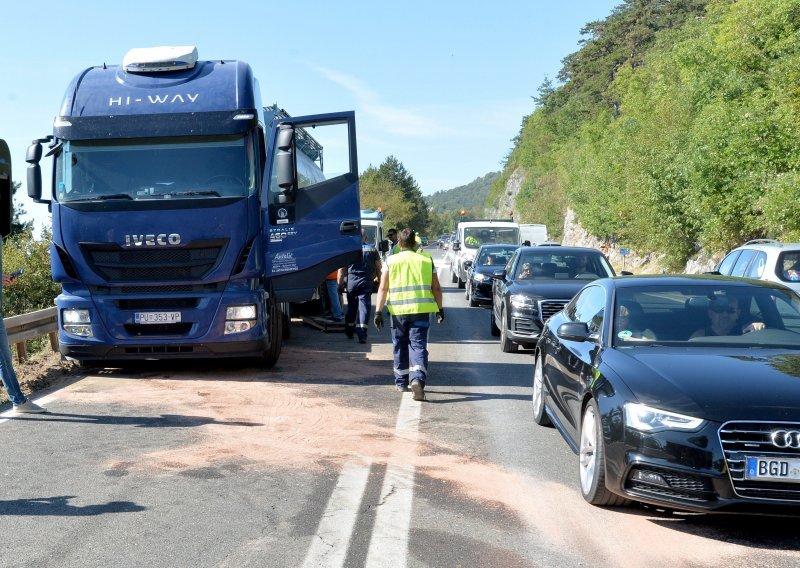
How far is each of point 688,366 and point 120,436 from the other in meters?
4.75

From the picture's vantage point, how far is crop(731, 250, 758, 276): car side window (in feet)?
42.7

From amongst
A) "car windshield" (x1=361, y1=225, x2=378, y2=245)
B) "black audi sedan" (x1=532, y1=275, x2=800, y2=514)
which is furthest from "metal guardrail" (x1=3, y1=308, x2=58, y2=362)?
"car windshield" (x1=361, y1=225, x2=378, y2=245)

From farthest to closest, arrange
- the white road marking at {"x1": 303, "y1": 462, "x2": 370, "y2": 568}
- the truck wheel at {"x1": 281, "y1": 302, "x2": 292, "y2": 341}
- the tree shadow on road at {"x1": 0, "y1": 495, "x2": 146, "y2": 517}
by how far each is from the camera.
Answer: the truck wheel at {"x1": 281, "y1": 302, "x2": 292, "y2": 341}
the tree shadow on road at {"x1": 0, "y1": 495, "x2": 146, "y2": 517}
the white road marking at {"x1": 303, "y1": 462, "x2": 370, "y2": 568}

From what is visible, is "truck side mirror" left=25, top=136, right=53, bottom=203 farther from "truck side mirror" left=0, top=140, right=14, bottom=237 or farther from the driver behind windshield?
the driver behind windshield

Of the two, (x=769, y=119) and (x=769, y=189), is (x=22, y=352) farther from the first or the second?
(x=769, y=119)

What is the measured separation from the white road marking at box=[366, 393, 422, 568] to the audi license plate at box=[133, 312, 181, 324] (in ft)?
13.4

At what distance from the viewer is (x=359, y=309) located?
15.3 meters

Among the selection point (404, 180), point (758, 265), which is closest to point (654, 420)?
point (758, 265)

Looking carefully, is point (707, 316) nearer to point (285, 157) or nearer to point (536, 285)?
point (285, 157)

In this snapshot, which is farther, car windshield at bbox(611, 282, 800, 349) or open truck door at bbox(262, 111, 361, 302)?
open truck door at bbox(262, 111, 361, 302)

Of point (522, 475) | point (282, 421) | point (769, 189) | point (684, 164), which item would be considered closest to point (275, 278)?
point (282, 421)

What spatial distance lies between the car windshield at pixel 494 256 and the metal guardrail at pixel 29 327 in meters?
12.5

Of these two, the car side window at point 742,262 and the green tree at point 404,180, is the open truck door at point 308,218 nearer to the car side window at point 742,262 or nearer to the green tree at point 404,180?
the car side window at point 742,262

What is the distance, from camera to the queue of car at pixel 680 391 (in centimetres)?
496
